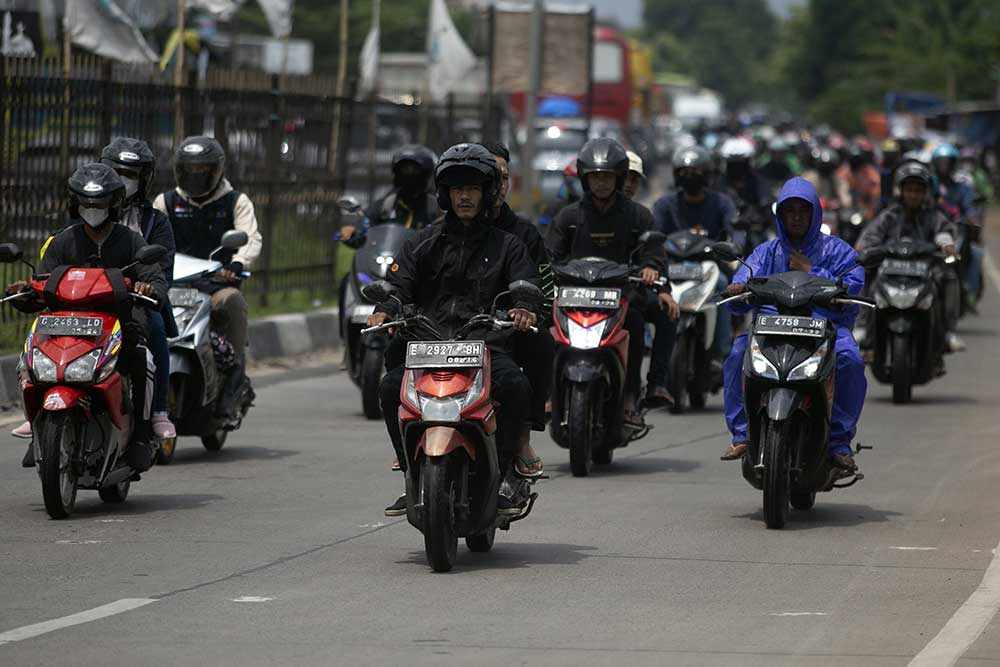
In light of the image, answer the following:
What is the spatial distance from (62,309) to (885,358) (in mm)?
8432

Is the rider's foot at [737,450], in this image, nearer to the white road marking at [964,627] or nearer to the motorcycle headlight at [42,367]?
the white road marking at [964,627]

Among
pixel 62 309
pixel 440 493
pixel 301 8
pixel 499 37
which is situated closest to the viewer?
pixel 440 493

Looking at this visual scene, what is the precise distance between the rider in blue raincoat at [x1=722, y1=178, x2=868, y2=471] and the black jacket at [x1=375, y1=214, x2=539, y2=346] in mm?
1650

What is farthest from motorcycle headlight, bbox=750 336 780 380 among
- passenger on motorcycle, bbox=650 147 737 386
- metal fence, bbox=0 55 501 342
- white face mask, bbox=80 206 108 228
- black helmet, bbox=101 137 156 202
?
metal fence, bbox=0 55 501 342

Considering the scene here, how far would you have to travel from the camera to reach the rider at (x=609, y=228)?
1226 cm

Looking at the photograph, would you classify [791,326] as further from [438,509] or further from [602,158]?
[602,158]

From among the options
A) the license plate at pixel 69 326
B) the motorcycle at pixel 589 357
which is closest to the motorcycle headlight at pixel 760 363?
the motorcycle at pixel 589 357

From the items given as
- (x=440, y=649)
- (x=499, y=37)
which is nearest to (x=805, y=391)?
(x=440, y=649)

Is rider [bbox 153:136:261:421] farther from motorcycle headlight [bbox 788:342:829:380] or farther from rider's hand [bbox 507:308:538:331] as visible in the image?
rider's hand [bbox 507:308:538:331]

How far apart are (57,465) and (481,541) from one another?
2029 mm

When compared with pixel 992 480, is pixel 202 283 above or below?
above

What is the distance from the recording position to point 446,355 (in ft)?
27.1

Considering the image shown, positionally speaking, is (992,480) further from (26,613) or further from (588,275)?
(26,613)

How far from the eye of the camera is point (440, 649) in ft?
22.6
